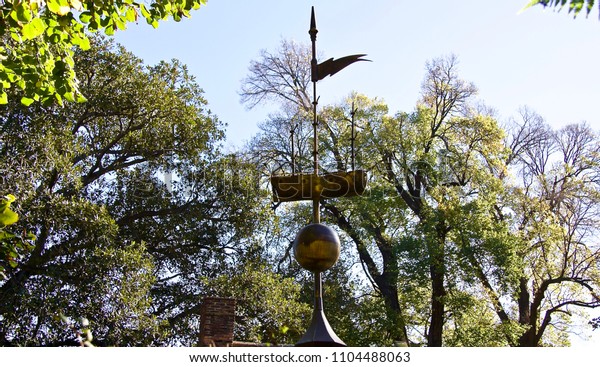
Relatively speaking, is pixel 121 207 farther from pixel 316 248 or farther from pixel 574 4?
pixel 574 4

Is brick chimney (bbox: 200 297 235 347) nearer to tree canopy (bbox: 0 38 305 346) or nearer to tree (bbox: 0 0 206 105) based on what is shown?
tree (bbox: 0 0 206 105)

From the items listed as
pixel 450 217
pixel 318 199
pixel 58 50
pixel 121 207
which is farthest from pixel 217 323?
pixel 450 217

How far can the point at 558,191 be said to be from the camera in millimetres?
19875

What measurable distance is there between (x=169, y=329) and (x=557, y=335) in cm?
1179

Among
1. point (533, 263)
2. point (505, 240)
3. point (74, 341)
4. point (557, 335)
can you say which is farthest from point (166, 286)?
point (557, 335)

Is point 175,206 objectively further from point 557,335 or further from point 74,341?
point 557,335

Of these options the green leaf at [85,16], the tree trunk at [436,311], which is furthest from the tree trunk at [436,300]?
the green leaf at [85,16]

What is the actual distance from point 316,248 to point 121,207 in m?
11.5

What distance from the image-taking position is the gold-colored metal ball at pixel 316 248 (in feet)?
14.0

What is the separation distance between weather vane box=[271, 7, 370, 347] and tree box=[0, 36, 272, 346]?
8614 millimetres

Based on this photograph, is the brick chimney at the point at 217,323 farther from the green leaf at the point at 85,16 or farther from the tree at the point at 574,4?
the tree at the point at 574,4

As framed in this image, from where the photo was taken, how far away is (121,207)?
15.1m

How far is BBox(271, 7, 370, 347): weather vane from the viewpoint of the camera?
427 cm
